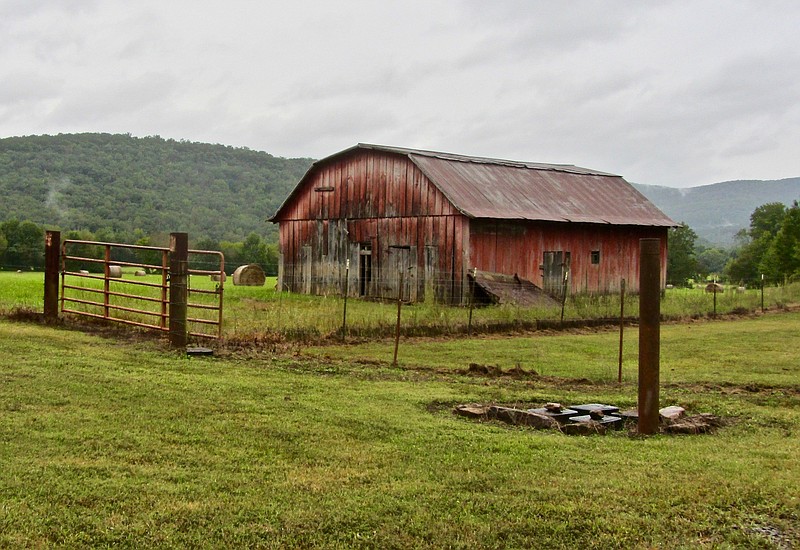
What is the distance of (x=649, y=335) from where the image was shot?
8344 millimetres

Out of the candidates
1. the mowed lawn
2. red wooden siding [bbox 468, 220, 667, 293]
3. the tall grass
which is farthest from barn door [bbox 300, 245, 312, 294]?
the mowed lawn

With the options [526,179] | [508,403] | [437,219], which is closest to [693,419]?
[508,403]

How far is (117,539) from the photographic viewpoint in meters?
5.16

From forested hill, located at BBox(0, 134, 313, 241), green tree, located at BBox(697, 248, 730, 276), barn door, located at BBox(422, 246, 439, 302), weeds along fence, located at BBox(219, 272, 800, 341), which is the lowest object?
weeds along fence, located at BBox(219, 272, 800, 341)

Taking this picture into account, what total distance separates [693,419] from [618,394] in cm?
222

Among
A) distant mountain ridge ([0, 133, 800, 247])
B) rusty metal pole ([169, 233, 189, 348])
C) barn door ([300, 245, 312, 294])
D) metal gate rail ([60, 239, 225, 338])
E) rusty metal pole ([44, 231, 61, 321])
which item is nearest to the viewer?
rusty metal pole ([169, 233, 189, 348])

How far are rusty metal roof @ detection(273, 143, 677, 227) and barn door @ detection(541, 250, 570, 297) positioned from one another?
1.35m

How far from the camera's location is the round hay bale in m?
38.2

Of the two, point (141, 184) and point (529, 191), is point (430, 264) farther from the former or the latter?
point (141, 184)

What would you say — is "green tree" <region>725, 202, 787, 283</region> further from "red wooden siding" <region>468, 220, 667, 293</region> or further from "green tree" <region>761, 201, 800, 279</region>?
"red wooden siding" <region>468, 220, 667, 293</region>

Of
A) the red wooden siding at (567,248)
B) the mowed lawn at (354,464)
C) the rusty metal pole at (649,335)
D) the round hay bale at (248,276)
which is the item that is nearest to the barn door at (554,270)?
the red wooden siding at (567,248)

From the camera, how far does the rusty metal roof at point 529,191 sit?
2980 centimetres

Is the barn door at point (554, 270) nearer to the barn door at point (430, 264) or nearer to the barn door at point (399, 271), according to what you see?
the barn door at point (430, 264)

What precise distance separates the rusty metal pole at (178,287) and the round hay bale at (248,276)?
2361 centimetres
